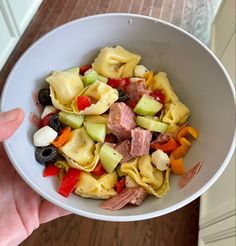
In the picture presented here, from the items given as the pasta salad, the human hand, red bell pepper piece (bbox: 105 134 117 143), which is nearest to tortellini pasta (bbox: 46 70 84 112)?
the pasta salad

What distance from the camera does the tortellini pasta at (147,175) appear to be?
73cm

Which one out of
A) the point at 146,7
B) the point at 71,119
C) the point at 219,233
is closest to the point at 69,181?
the point at 71,119

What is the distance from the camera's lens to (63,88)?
799 mm

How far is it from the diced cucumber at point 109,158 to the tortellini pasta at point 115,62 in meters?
0.23

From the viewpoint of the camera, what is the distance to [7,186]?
0.82 m

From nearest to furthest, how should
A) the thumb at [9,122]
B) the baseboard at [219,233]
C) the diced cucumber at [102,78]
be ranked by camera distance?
the thumb at [9,122] → the diced cucumber at [102,78] → the baseboard at [219,233]

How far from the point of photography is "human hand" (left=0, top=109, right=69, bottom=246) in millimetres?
794

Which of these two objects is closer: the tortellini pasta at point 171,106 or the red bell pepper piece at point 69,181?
the red bell pepper piece at point 69,181

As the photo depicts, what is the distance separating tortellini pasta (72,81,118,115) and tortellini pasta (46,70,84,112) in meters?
0.03

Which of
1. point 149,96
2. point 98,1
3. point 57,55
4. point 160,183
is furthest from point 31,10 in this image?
point 160,183

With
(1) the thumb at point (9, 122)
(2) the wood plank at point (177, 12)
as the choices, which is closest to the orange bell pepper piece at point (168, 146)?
(1) the thumb at point (9, 122)

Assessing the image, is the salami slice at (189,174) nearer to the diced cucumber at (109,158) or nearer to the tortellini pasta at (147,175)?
the tortellini pasta at (147,175)

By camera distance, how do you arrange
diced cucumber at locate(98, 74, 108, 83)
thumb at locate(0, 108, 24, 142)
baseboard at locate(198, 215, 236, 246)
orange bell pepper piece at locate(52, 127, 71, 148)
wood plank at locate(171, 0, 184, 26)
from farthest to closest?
wood plank at locate(171, 0, 184, 26), baseboard at locate(198, 215, 236, 246), diced cucumber at locate(98, 74, 108, 83), orange bell pepper piece at locate(52, 127, 71, 148), thumb at locate(0, 108, 24, 142)

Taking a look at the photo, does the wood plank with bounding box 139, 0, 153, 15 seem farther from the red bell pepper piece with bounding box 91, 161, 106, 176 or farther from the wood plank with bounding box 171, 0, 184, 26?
the red bell pepper piece with bounding box 91, 161, 106, 176
